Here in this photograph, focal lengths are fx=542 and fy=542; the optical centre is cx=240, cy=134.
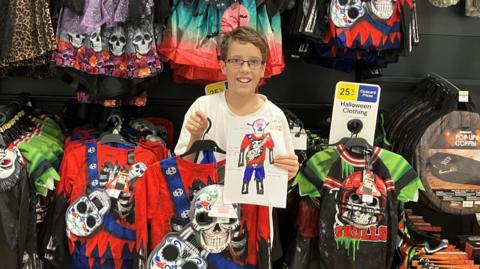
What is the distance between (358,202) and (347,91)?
41 cm

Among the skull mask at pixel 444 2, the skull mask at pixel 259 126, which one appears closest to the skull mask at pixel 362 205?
the skull mask at pixel 259 126

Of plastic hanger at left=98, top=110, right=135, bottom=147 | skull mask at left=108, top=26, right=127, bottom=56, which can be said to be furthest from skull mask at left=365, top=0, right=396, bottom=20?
plastic hanger at left=98, top=110, right=135, bottom=147

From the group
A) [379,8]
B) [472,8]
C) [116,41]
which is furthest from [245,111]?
[472,8]

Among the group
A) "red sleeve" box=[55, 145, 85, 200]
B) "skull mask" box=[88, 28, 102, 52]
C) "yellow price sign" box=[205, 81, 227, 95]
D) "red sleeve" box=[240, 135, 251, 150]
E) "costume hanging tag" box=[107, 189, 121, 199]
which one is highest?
"skull mask" box=[88, 28, 102, 52]

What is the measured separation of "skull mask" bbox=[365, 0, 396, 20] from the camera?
2.20m

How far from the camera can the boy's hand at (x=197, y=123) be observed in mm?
1619

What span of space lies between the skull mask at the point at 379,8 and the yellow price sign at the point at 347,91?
0.38 metres

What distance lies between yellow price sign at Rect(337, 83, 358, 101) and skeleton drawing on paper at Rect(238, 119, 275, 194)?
1.75 feet

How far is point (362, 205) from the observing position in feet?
6.43

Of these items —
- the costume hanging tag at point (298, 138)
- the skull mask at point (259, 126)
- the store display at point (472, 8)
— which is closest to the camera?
the skull mask at point (259, 126)

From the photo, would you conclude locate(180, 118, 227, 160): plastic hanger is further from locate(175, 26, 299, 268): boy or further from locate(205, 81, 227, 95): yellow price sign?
locate(205, 81, 227, 95): yellow price sign

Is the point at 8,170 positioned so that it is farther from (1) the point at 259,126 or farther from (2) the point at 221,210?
(1) the point at 259,126

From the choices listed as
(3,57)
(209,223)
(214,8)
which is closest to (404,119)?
(214,8)

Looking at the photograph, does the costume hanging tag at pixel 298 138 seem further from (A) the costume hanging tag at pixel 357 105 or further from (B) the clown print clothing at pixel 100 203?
(B) the clown print clothing at pixel 100 203
